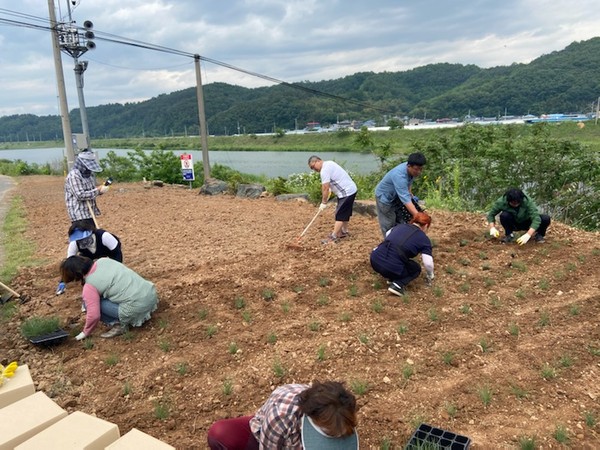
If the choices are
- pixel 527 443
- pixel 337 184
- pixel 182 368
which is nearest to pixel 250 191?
pixel 337 184

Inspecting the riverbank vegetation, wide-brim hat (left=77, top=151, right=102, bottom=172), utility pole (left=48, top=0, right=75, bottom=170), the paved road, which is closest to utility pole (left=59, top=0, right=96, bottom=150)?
utility pole (left=48, top=0, right=75, bottom=170)

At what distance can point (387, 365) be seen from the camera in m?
3.28

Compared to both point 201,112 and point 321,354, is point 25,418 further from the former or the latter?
point 201,112

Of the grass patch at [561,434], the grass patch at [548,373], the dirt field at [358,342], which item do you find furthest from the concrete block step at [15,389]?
the grass patch at [548,373]

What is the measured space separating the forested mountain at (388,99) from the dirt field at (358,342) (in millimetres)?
29133

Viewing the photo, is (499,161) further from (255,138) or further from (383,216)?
(255,138)

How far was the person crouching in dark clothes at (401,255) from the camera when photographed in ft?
14.3

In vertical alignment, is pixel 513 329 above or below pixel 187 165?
below

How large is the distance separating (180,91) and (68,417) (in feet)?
176

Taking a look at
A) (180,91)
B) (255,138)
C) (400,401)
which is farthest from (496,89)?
(400,401)

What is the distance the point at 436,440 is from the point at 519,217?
4.08 metres

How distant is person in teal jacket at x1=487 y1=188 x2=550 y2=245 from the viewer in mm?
Answer: 5426

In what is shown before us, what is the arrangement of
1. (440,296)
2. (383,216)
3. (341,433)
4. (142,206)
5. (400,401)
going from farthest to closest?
1. (142,206)
2. (383,216)
3. (440,296)
4. (400,401)
5. (341,433)

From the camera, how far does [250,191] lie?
10961 mm
